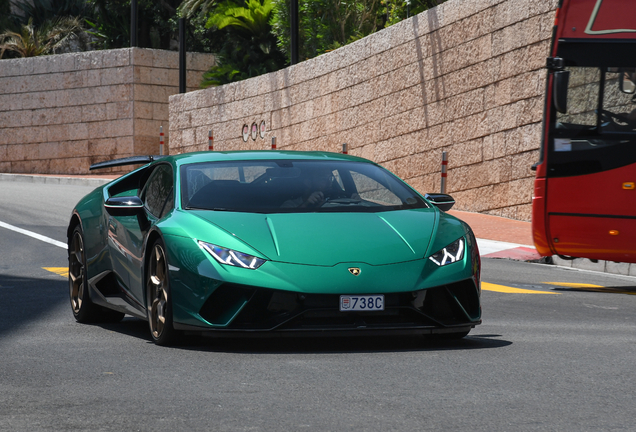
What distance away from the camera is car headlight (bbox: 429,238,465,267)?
18.8 feet

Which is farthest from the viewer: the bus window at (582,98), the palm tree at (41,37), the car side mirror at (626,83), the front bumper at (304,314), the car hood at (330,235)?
the palm tree at (41,37)

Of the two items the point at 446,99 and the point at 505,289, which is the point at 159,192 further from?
the point at 446,99

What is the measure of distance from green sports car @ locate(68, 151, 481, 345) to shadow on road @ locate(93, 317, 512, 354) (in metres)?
0.12

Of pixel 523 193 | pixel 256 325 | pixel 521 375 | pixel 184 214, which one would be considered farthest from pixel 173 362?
pixel 523 193

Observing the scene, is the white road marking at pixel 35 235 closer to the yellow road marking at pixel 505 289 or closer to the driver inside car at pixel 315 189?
the yellow road marking at pixel 505 289

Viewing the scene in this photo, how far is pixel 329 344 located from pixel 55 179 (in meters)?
26.6

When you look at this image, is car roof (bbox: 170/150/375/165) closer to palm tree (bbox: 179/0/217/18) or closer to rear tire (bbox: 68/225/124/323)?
rear tire (bbox: 68/225/124/323)

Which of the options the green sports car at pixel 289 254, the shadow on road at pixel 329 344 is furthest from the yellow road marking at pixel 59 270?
the shadow on road at pixel 329 344

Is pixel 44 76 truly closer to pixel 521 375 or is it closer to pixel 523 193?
pixel 523 193

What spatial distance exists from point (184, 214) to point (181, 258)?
1.42 feet

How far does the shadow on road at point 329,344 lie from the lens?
19.1 ft

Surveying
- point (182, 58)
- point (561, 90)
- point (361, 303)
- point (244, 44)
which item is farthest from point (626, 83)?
point (244, 44)

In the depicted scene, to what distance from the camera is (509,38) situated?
59.7 feet

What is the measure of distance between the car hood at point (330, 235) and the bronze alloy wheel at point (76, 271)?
1710 mm
